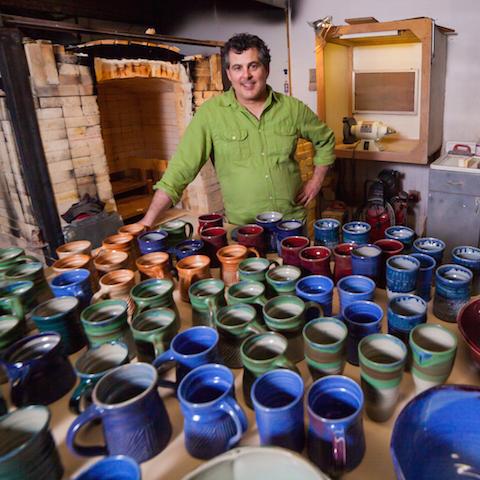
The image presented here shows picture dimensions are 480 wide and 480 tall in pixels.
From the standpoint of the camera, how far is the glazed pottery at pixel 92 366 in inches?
36.2

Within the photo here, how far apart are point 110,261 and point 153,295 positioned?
1.08 ft

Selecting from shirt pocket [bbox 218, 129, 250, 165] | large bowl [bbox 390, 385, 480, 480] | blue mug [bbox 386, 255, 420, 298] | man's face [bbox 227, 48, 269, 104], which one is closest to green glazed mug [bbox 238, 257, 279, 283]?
blue mug [bbox 386, 255, 420, 298]

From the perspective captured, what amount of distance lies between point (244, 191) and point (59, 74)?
1660 millimetres

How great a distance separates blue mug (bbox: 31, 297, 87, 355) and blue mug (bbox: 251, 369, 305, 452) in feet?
1.87

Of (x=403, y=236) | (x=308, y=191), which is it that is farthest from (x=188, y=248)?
(x=308, y=191)

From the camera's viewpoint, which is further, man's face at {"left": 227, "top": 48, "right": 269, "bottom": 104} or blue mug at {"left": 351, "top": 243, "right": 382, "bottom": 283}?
man's face at {"left": 227, "top": 48, "right": 269, "bottom": 104}

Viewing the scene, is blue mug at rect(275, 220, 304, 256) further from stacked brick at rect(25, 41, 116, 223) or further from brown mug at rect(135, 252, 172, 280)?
stacked brick at rect(25, 41, 116, 223)

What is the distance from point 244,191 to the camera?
227 cm

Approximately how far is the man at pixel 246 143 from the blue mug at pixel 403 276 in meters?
1.02

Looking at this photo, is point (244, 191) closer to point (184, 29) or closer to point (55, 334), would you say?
point (55, 334)

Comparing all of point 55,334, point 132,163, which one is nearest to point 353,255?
point 55,334

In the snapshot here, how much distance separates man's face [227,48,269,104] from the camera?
6.80 ft

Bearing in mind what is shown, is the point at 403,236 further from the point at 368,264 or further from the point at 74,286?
the point at 74,286

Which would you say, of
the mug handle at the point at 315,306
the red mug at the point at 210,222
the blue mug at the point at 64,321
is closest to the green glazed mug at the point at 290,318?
the mug handle at the point at 315,306
